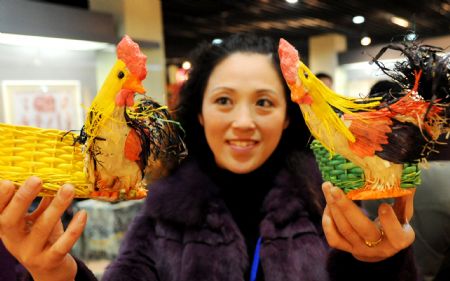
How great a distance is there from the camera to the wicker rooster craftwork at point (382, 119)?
0.63 meters

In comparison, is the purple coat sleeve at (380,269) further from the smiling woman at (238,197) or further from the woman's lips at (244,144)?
the woman's lips at (244,144)

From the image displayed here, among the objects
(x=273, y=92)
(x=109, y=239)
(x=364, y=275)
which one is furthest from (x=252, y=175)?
(x=109, y=239)

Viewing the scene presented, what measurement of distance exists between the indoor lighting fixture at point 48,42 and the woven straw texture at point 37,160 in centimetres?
25

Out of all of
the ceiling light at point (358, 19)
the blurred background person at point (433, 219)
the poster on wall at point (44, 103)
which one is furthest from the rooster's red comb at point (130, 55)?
the ceiling light at point (358, 19)

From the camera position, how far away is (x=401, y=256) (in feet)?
2.53

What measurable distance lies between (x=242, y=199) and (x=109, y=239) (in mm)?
746

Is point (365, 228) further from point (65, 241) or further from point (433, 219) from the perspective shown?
point (65, 241)

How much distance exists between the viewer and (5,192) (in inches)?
27.1

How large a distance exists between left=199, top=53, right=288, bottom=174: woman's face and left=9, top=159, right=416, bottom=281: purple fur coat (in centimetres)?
12

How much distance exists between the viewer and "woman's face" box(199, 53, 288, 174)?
99cm

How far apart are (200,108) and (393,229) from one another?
649 mm

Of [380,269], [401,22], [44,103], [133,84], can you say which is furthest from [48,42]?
[380,269]

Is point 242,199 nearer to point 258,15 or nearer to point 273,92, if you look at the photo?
point 273,92

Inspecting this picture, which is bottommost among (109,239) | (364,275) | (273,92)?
(109,239)
